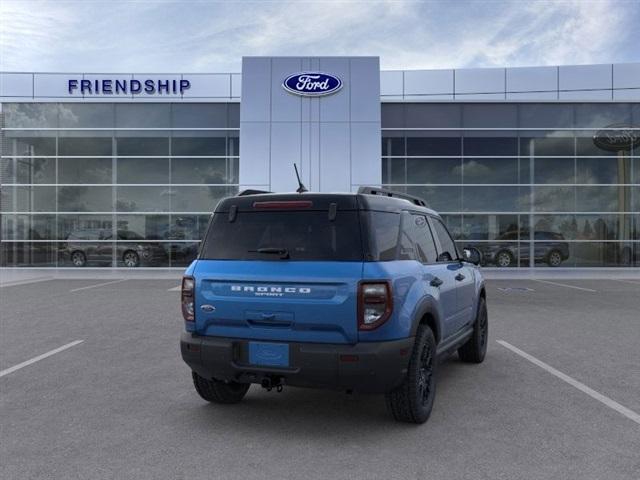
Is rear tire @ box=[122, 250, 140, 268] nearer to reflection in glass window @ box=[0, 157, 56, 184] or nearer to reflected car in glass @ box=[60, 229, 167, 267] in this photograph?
reflected car in glass @ box=[60, 229, 167, 267]

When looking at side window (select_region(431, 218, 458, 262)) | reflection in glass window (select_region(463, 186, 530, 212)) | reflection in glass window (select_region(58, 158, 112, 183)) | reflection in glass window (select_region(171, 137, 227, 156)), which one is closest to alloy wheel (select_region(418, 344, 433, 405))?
side window (select_region(431, 218, 458, 262))

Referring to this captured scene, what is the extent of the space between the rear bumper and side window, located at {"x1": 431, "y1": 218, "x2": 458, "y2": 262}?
1.56 m

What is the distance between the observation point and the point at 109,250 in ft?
74.8

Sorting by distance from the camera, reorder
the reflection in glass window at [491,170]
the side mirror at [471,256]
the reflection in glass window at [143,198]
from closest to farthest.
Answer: the side mirror at [471,256], the reflection in glass window at [143,198], the reflection in glass window at [491,170]

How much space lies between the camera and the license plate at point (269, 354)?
159 inches

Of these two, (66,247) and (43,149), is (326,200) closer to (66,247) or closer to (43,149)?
(66,247)

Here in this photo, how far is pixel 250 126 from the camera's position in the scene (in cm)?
2105

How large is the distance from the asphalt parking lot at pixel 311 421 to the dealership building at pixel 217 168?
50.1 feet

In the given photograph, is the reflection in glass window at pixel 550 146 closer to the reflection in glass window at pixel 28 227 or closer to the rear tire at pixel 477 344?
the rear tire at pixel 477 344

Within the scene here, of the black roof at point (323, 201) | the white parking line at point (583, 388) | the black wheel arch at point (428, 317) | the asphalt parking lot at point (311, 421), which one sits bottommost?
the asphalt parking lot at point (311, 421)

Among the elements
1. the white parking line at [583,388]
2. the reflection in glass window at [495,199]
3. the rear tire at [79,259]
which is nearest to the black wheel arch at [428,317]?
the white parking line at [583,388]

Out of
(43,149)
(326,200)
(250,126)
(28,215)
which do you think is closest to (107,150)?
(43,149)

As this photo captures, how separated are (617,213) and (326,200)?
889 inches

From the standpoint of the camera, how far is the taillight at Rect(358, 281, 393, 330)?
392 cm
